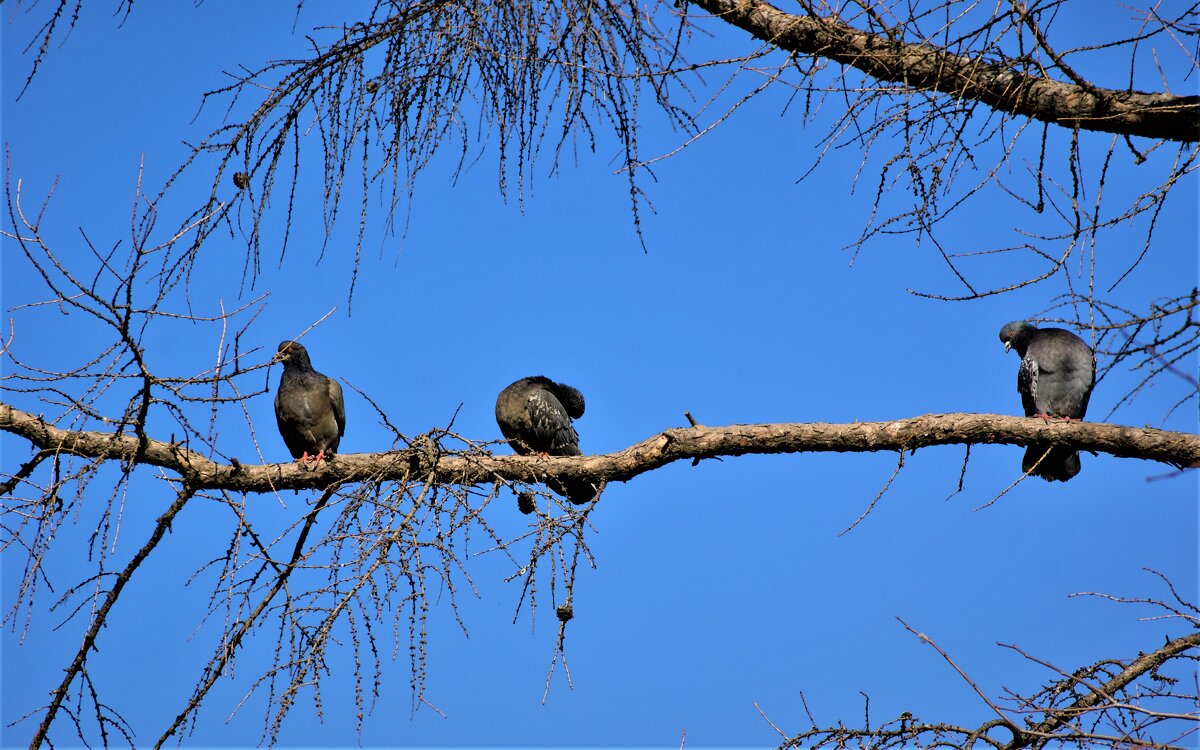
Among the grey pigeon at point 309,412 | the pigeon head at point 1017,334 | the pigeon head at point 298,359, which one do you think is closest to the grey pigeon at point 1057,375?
the pigeon head at point 1017,334

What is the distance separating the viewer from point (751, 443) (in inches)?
169

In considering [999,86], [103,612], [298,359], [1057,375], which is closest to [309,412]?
[298,359]

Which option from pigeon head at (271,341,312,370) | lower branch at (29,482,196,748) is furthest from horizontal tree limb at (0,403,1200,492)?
pigeon head at (271,341,312,370)

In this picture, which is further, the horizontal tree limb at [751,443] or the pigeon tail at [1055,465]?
the pigeon tail at [1055,465]

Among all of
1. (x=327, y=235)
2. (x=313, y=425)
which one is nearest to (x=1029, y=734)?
(x=327, y=235)

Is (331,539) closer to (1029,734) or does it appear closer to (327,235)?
(327,235)

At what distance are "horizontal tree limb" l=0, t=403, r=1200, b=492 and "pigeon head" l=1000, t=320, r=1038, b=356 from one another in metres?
2.34

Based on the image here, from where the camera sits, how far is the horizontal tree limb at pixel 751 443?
4.11 meters

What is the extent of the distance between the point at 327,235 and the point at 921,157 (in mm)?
1744

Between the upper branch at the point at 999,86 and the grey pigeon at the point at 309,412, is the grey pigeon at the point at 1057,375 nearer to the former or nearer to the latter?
the upper branch at the point at 999,86

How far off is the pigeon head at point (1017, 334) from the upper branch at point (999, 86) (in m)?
3.31

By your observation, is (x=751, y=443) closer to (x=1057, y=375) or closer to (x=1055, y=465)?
(x=1055, y=465)

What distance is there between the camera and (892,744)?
3242mm

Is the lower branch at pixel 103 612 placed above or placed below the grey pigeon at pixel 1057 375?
below
